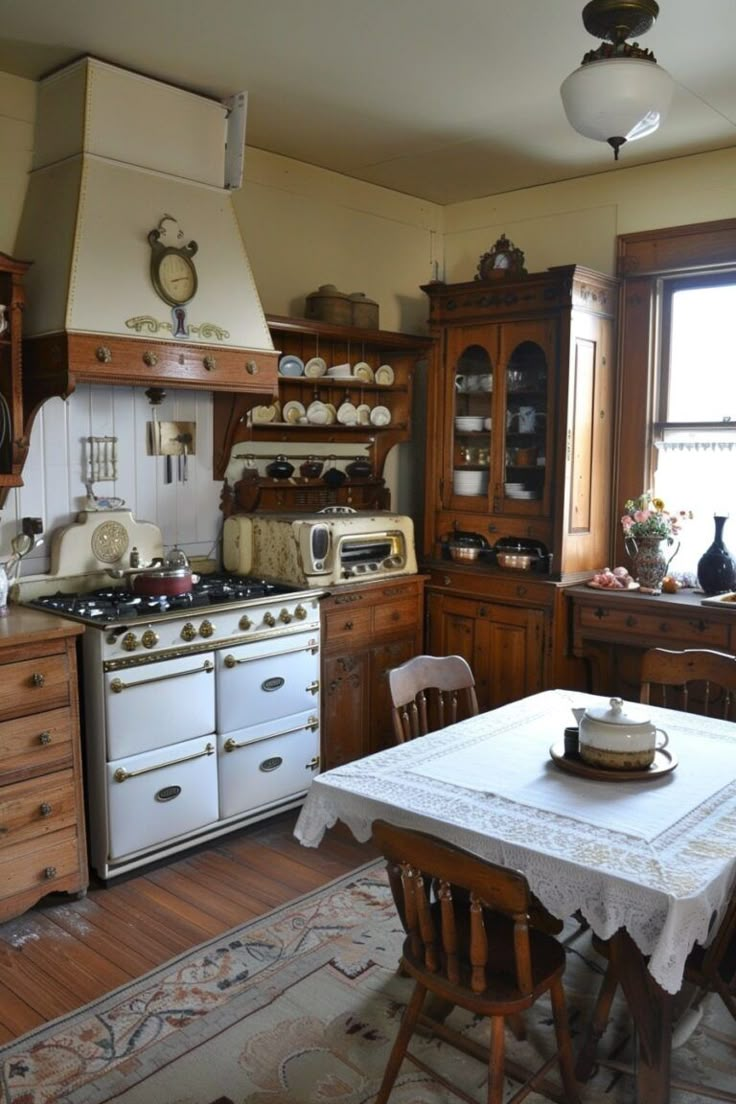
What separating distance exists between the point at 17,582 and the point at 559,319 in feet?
8.41

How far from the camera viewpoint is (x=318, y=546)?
397cm

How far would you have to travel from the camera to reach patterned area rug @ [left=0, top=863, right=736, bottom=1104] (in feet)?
7.36

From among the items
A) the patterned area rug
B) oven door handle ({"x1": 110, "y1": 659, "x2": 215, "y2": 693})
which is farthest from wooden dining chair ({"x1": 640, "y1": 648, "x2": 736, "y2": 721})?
oven door handle ({"x1": 110, "y1": 659, "x2": 215, "y2": 693})

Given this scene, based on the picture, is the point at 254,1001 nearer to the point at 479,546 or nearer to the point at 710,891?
the point at 710,891

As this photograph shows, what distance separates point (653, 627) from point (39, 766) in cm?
247

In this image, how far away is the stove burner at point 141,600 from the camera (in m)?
3.24

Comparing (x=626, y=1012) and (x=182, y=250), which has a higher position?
(x=182, y=250)

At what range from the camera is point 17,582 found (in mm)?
3490

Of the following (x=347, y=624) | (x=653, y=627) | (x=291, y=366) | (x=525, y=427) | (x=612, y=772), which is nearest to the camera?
(x=612, y=772)

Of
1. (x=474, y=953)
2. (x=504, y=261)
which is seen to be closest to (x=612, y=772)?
(x=474, y=953)

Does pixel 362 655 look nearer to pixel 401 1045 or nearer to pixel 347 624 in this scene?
pixel 347 624

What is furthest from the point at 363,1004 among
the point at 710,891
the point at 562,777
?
the point at 710,891

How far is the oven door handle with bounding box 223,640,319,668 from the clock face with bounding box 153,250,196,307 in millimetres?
1355

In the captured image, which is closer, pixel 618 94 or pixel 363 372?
pixel 618 94
